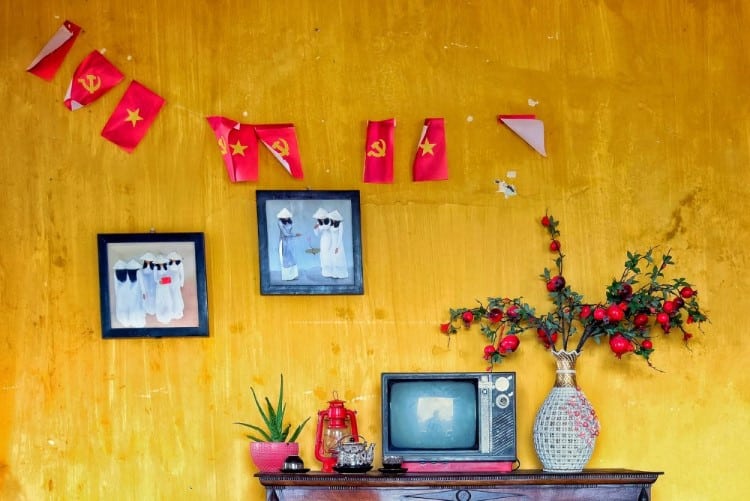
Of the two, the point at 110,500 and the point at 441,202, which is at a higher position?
the point at 441,202

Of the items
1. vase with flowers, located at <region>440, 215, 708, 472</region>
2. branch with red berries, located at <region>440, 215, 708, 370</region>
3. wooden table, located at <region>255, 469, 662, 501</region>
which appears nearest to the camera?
wooden table, located at <region>255, 469, 662, 501</region>

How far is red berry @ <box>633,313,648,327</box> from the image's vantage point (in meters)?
3.44

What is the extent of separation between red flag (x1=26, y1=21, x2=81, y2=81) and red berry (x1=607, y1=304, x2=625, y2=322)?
181 centimetres

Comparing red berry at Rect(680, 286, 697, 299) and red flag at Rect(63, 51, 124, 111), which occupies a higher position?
red flag at Rect(63, 51, 124, 111)

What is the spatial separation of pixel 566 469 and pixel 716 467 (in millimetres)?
529

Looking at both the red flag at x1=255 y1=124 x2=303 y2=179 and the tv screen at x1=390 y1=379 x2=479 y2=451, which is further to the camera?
the red flag at x1=255 y1=124 x2=303 y2=179

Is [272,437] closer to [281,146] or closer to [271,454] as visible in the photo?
[271,454]

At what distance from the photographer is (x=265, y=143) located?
359 centimetres

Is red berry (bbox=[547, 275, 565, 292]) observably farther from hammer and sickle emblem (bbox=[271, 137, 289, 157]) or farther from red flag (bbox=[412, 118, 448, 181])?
hammer and sickle emblem (bbox=[271, 137, 289, 157])

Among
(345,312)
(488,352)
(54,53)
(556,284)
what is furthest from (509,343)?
(54,53)

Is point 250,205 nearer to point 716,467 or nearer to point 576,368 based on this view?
point 576,368

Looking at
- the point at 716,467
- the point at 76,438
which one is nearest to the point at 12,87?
the point at 76,438

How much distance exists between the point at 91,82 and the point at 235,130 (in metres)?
0.46

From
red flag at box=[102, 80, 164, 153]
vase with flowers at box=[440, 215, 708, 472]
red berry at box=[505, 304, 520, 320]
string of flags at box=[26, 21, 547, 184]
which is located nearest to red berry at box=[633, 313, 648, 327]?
vase with flowers at box=[440, 215, 708, 472]
